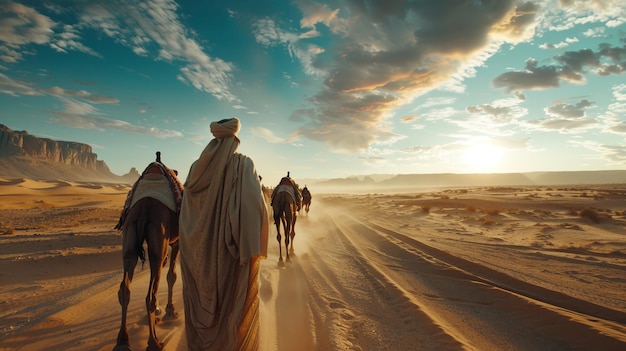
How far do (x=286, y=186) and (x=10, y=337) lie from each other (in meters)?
8.26

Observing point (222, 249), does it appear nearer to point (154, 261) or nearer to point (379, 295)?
point (154, 261)

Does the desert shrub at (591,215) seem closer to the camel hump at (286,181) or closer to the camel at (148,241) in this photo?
the camel hump at (286,181)

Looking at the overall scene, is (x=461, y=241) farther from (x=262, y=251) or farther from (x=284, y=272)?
(x=262, y=251)

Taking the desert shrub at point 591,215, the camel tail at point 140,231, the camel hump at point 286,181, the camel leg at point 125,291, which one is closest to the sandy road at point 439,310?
the camel leg at point 125,291

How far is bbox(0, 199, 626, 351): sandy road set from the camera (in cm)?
449

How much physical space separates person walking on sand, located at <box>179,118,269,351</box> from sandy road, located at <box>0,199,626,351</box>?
4.11 ft

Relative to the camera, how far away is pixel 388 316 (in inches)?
218

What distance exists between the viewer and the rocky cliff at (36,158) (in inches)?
5453

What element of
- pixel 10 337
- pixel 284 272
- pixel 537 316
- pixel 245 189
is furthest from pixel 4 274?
pixel 537 316

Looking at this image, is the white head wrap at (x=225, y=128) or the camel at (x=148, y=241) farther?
the camel at (x=148, y=241)

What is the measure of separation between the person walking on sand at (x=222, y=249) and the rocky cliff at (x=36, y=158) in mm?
177863

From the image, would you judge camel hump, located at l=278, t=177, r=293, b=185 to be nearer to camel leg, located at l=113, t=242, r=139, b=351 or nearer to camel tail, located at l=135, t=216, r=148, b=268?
camel tail, located at l=135, t=216, r=148, b=268

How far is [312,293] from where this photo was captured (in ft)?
22.4

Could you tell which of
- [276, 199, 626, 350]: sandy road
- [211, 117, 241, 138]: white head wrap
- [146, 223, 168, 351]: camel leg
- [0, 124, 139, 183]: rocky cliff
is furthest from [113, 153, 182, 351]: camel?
[0, 124, 139, 183]: rocky cliff
